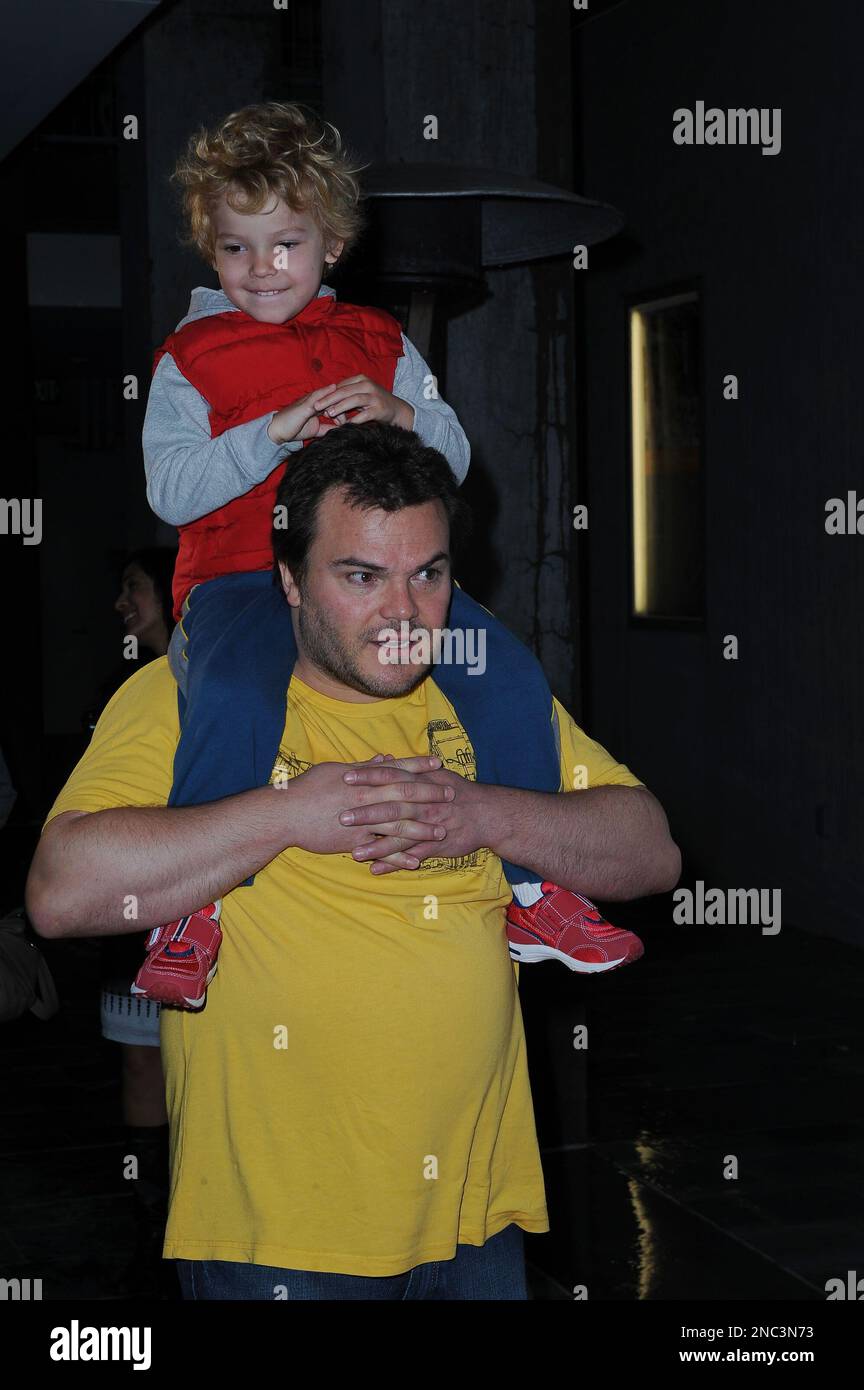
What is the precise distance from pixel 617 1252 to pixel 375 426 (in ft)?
10.9

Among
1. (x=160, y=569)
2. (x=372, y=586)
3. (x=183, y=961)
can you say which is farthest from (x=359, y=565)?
(x=160, y=569)

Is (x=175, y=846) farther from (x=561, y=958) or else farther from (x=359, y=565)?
(x=561, y=958)

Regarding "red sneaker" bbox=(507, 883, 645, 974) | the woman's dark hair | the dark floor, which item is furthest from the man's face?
the woman's dark hair

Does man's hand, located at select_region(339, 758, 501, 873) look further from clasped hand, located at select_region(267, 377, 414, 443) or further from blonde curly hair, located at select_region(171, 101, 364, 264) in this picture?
blonde curly hair, located at select_region(171, 101, 364, 264)

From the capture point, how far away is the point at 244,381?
2809 millimetres

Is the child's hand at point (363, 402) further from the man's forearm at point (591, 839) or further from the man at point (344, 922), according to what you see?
the man's forearm at point (591, 839)

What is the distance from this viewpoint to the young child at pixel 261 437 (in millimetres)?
2438

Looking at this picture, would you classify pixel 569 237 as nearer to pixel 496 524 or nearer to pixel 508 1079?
pixel 496 524

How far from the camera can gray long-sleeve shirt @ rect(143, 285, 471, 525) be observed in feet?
8.66

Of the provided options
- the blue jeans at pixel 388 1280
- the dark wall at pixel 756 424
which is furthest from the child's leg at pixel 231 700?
the dark wall at pixel 756 424

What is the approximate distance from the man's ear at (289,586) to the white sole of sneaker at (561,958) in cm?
67

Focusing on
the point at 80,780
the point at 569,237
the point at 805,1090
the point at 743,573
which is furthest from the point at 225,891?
the point at 743,573

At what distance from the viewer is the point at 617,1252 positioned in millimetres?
5027

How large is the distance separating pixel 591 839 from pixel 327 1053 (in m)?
0.50
